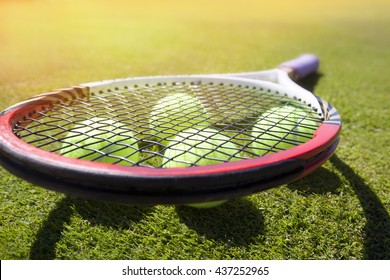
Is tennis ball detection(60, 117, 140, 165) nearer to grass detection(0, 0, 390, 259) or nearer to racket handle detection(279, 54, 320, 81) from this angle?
grass detection(0, 0, 390, 259)

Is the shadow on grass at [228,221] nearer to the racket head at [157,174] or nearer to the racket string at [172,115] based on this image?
the racket string at [172,115]

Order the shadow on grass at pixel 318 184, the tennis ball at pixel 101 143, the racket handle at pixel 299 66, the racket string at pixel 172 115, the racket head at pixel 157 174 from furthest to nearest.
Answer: the racket handle at pixel 299 66
the shadow on grass at pixel 318 184
the racket string at pixel 172 115
the tennis ball at pixel 101 143
the racket head at pixel 157 174

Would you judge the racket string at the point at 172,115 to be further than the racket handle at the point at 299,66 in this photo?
No

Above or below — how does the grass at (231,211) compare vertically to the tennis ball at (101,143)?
below

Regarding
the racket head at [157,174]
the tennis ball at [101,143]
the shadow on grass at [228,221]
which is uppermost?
the racket head at [157,174]

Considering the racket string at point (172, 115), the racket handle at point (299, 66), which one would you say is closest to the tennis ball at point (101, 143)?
the racket string at point (172, 115)

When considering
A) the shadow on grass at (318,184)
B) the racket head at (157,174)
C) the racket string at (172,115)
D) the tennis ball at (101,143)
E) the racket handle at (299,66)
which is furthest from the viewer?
the racket handle at (299,66)

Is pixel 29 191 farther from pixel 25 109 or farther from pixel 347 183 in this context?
pixel 347 183

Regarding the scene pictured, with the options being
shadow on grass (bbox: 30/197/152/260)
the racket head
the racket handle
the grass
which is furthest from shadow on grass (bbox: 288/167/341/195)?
the racket handle
